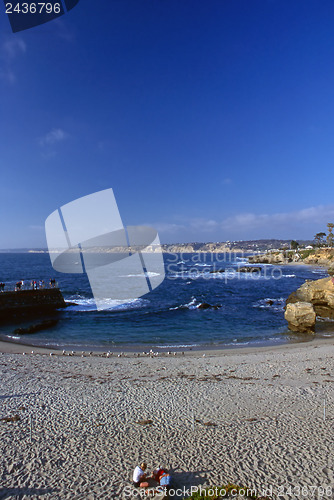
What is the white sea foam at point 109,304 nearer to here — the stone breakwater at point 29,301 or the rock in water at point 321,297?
the stone breakwater at point 29,301

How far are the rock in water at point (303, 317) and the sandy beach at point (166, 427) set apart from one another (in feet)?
26.3

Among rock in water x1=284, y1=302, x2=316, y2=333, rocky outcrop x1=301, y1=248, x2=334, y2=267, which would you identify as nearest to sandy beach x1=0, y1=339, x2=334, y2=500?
rock in water x1=284, y1=302, x2=316, y2=333

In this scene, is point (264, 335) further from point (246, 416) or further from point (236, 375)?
point (246, 416)

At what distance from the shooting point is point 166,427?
293 inches

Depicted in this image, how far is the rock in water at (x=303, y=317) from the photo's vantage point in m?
20.3

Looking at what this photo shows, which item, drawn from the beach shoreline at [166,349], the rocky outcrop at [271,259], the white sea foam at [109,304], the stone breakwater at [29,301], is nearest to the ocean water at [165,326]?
the white sea foam at [109,304]

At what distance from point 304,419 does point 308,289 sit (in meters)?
20.9

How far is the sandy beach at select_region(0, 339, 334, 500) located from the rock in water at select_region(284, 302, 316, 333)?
8014 mm

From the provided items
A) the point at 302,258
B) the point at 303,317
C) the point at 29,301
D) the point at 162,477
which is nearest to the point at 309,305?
the point at 303,317

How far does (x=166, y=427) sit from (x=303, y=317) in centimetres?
1622

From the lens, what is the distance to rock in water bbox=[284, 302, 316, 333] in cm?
2027

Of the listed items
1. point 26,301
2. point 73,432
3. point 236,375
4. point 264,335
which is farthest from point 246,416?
point 26,301

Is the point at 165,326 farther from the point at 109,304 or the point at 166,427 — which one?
the point at 166,427

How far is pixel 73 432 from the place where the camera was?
7.19 meters
